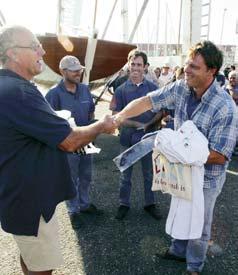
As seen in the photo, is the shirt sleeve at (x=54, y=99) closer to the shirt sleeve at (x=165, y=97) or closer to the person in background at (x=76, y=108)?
the person in background at (x=76, y=108)

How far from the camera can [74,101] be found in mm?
4070

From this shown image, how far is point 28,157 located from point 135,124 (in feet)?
7.14

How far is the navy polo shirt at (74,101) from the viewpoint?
13.1 feet

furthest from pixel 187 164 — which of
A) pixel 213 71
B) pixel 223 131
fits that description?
pixel 213 71

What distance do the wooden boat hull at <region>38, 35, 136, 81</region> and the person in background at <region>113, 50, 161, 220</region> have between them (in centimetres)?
520

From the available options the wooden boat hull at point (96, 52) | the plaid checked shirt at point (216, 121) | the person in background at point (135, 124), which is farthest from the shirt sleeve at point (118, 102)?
the wooden boat hull at point (96, 52)

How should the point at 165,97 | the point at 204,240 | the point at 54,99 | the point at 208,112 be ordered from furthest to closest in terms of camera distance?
the point at 54,99
the point at 165,97
the point at 204,240
the point at 208,112

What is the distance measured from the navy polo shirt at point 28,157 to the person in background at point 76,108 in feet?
6.05

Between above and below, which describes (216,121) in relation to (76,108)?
above

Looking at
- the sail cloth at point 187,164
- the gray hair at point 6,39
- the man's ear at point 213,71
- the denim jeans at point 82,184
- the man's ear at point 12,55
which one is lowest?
the denim jeans at point 82,184

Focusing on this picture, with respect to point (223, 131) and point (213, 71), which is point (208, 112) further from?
point (213, 71)

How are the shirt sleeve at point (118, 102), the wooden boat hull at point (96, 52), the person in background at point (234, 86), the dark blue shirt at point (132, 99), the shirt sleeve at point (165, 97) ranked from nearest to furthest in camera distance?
the shirt sleeve at point (165, 97) < the dark blue shirt at point (132, 99) < the shirt sleeve at point (118, 102) < the person in background at point (234, 86) < the wooden boat hull at point (96, 52)

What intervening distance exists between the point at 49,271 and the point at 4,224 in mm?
453

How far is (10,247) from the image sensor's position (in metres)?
3.56
